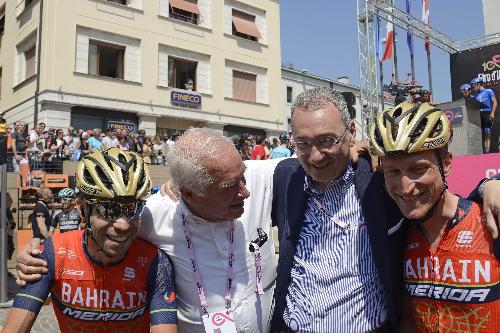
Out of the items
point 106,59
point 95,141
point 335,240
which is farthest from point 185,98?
point 335,240

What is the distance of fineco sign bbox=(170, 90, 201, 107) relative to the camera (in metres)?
25.1

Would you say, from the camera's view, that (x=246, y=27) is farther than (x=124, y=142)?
Yes

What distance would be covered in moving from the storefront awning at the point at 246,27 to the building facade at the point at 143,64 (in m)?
0.08

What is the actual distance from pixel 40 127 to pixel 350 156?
16.7 metres

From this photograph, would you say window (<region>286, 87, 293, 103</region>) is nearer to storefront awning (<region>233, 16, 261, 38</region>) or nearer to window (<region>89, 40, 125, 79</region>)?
storefront awning (<region>233, 16, 261, 38</region>)

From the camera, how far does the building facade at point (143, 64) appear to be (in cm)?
2147

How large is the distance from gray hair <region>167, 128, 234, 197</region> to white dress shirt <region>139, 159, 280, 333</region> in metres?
0.23

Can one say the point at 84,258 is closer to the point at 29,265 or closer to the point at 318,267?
the point at 29,265

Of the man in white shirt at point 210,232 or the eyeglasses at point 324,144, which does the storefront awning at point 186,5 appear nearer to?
the man in white shirt at point 210,232

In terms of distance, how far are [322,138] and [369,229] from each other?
1.90ft

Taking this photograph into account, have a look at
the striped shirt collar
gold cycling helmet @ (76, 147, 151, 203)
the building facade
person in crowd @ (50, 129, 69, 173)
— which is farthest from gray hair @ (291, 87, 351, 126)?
the building facade

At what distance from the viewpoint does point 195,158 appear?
8.16ft

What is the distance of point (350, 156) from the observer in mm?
2744

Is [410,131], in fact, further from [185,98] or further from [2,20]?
[2,20]
